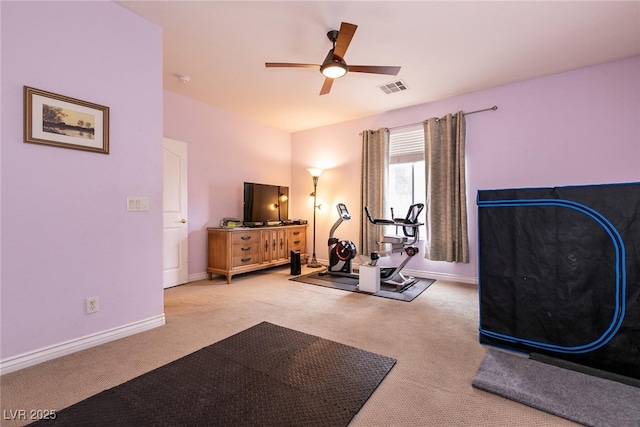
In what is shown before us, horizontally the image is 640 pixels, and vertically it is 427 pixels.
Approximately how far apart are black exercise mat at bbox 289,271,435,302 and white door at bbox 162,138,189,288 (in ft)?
5.42

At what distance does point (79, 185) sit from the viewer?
6.91 feet

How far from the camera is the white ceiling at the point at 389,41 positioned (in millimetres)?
2367

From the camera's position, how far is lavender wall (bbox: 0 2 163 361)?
1843 mm

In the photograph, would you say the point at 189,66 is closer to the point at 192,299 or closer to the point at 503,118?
the point at 192,299

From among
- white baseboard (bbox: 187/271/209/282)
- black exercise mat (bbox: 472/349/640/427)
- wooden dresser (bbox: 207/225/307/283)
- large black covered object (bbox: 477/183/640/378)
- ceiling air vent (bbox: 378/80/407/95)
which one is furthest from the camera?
white baseboard (bbox: 187/271/209/282)

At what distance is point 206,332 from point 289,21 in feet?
9.26

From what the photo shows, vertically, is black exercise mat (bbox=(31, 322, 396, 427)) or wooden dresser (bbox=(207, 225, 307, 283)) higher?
wooden dresser (bbox=(207, 225, 307, 283))

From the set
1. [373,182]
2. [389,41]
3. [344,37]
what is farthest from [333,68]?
[373,182]

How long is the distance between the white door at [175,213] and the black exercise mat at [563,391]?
377cm

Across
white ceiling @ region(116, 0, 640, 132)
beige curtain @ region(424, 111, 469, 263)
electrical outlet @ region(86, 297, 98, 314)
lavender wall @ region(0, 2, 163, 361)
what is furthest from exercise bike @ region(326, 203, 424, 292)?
electrical outlet @ region(86, 297, 98, 314)

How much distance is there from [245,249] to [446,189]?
312cm

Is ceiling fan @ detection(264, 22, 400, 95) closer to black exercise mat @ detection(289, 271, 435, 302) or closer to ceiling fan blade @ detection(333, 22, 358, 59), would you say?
ceiling fan blade @ detection(333, 22, 358, 59)

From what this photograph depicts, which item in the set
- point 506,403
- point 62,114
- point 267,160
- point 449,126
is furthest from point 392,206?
point 62,114

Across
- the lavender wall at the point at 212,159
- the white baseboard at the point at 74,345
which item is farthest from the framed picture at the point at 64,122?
the lavender wall at the point at 212,159
